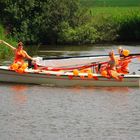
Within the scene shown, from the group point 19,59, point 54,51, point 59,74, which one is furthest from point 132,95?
point 54,51

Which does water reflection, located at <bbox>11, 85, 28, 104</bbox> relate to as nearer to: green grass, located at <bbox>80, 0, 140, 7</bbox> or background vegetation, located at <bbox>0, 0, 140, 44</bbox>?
background vegetation, located at <bbox>0, 0, 140, 44</bbox>

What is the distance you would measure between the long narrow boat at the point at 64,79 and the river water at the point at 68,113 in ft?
1.06

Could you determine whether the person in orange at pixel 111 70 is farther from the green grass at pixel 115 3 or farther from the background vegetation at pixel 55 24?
the green grass at pixel 115 3

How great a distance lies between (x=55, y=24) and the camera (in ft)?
180

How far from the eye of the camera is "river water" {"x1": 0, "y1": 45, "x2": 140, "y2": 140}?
25688mm

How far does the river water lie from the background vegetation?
1919 cm

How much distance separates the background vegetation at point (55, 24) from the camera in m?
53.6

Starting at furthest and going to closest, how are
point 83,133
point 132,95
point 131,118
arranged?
point 132,95, point 131,118, point 83,133

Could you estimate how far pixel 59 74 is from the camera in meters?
34.8

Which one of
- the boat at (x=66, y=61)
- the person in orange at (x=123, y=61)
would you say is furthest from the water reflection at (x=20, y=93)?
the person in orange at (x=123, y=61)

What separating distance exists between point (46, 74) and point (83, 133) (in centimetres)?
931

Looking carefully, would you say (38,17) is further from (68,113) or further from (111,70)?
(68,113)

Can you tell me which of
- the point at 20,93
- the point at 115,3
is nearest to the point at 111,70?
the point at 20,93

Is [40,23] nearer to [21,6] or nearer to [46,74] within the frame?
[21,6]
